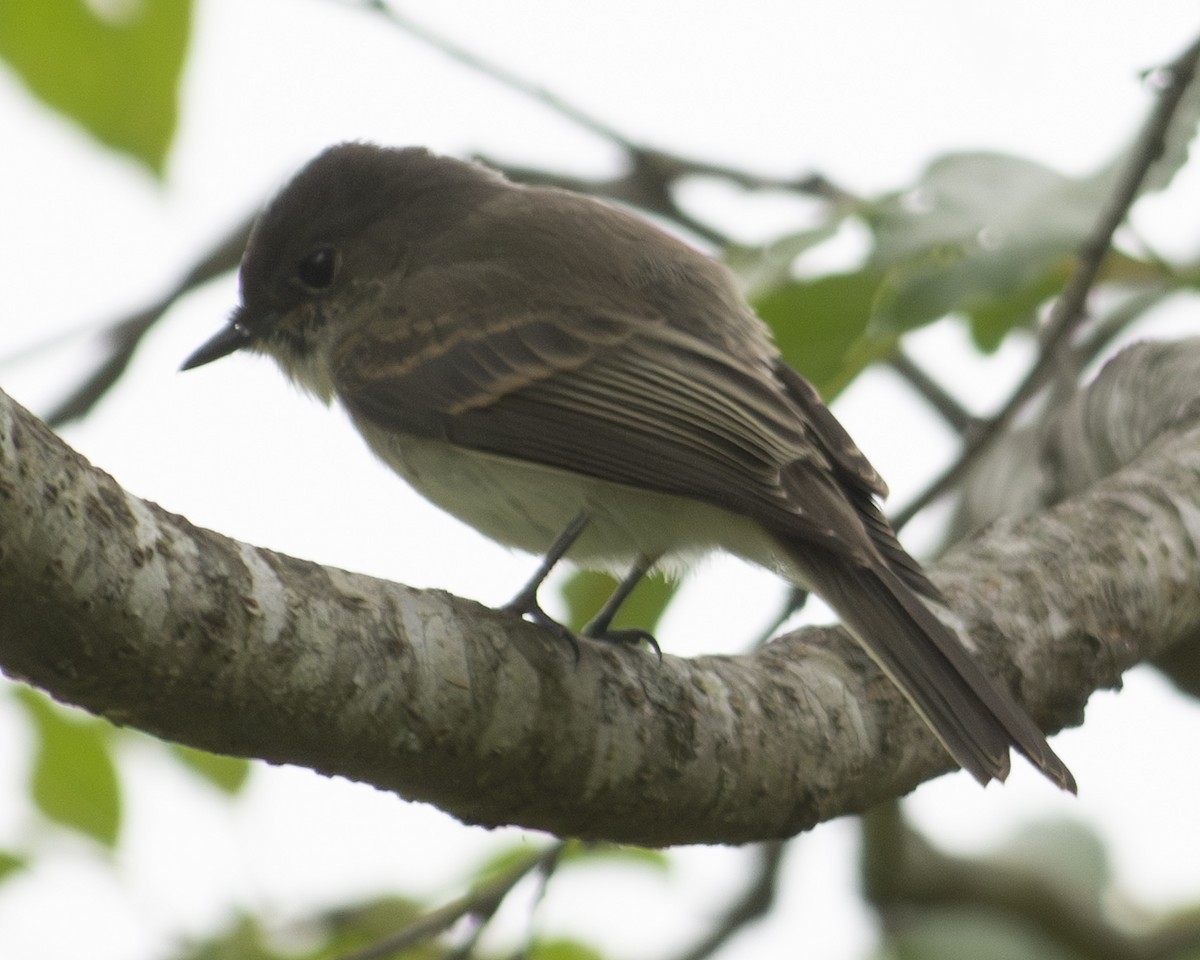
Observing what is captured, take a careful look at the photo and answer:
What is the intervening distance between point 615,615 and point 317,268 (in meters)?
1.33

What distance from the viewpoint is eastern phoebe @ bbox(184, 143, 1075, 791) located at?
9.12 feet

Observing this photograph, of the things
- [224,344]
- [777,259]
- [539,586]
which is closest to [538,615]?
[539,586]

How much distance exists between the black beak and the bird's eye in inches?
8.1

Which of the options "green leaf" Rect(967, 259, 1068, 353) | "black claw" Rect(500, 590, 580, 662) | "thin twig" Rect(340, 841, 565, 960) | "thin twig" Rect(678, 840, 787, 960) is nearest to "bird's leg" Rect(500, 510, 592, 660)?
"black claw" Rect(500, 590, 580, 662)

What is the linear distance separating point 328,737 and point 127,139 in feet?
6.70

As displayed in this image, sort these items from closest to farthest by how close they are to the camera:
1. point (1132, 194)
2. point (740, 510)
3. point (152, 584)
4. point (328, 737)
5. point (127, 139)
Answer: point (152, 584), point (328, 737), point (740, 510), point (1132, 194), point (127, 139)

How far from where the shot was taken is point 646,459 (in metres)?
2.83

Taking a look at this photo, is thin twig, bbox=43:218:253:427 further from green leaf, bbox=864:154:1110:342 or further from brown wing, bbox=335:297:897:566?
green leaf, bbox=864:154:1110:342

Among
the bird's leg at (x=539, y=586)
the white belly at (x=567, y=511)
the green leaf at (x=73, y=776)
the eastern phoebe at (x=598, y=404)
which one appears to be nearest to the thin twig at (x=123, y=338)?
the eastern phoebe at (x=598, y=404)

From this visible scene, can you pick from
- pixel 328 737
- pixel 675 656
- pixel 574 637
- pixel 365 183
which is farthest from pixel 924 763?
pixel 365 183

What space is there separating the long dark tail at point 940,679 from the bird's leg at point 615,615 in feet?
1.24

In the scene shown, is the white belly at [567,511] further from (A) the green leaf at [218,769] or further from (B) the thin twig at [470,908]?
(A) the green leaf at [218,769]

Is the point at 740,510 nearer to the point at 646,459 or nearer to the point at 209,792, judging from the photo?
the point at 646,459

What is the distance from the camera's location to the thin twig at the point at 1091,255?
116 inches
